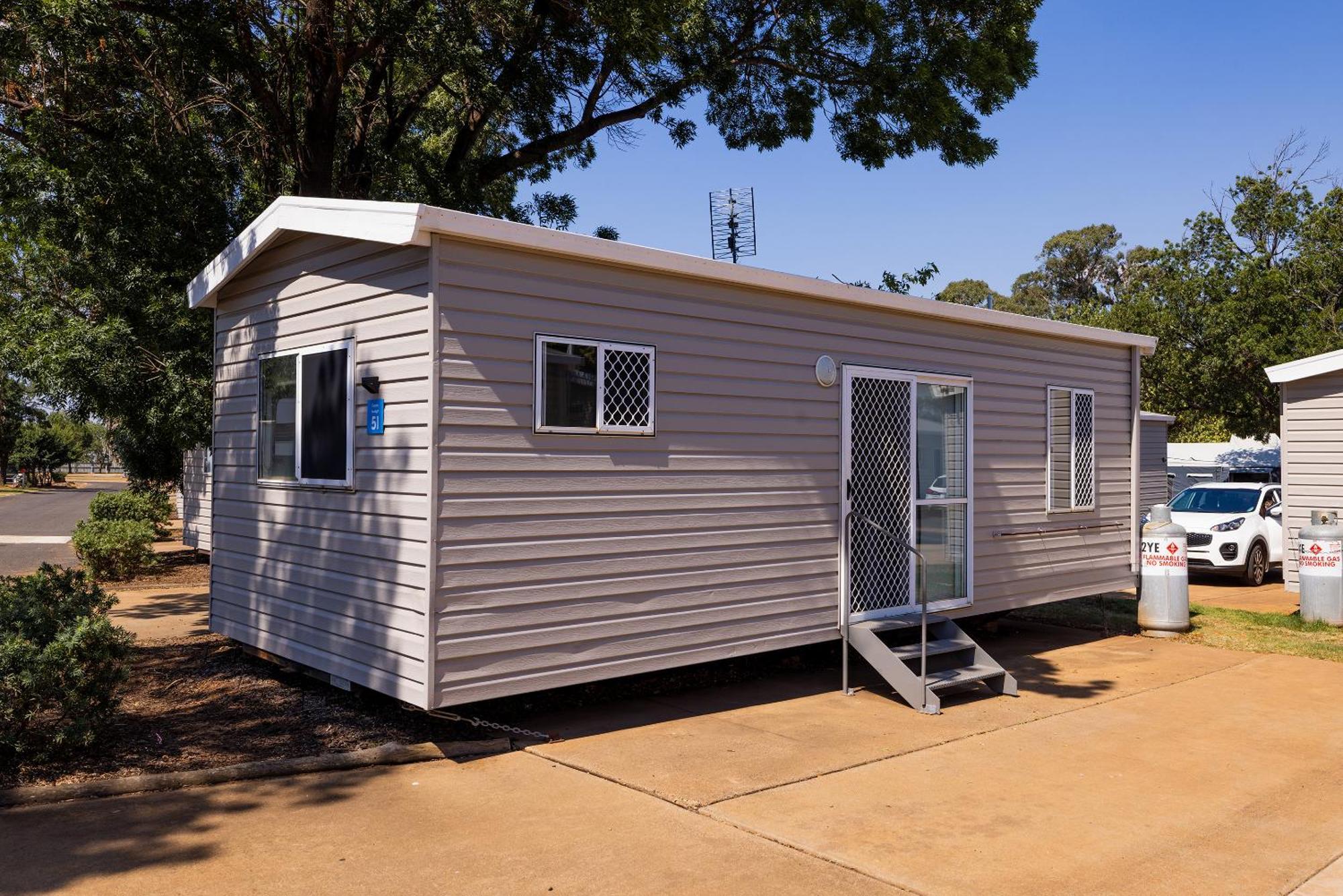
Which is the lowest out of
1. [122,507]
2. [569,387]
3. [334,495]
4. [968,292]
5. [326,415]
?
[122,507]

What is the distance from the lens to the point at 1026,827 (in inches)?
185

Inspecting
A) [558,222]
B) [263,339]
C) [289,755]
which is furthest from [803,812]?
[558,222]

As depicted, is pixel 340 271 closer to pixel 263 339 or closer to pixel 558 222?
pixel 263 339

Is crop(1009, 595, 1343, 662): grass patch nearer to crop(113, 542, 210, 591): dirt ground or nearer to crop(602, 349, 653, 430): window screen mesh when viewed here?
crop(602, 349, 653, 430): window screen mesh

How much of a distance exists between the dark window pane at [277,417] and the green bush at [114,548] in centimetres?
776

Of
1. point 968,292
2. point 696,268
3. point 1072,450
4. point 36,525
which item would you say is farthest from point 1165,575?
point 968,292

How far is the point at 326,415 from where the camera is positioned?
21.2 feet

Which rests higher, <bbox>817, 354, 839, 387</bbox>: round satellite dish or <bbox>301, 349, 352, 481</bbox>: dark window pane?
<bbox>817, 354, 839, 387</bbox>: round satellite dish

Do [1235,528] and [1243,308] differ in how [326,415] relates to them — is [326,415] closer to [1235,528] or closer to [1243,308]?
[1235,528]

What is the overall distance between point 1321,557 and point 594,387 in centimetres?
841

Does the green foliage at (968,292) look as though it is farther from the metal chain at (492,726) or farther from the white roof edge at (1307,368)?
the metal chain at (492,726)

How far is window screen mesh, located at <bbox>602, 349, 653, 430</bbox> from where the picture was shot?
626 centimetres

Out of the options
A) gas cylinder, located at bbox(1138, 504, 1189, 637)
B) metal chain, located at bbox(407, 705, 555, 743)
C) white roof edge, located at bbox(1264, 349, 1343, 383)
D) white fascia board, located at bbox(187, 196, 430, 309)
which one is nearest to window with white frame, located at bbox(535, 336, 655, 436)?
white fascia board, located at bbox(187, 196, 430, 309)

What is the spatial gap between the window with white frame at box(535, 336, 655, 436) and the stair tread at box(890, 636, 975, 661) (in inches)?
103
